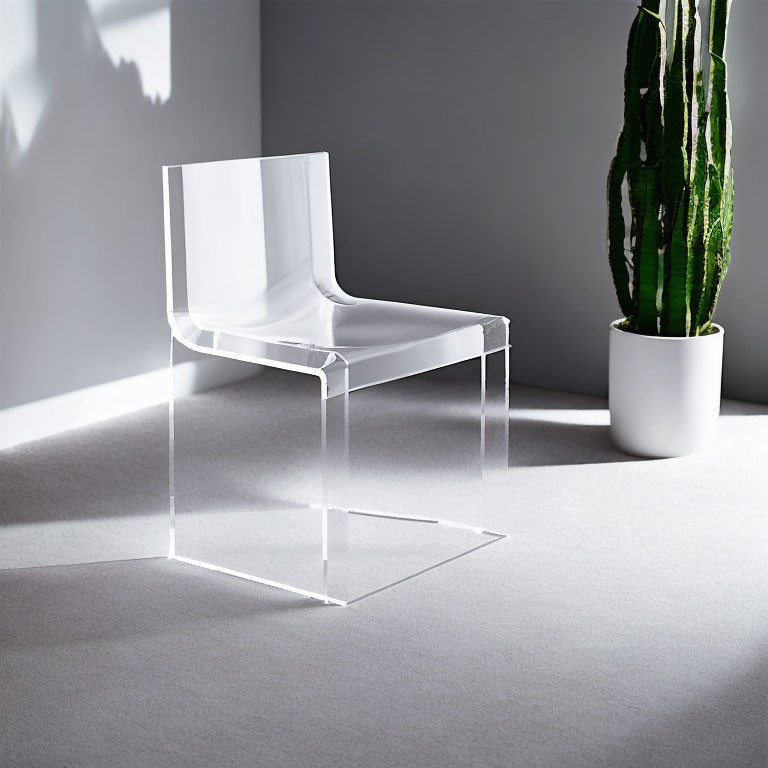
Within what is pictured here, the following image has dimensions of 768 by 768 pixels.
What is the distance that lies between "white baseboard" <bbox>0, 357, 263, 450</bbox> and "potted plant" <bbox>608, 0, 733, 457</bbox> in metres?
1.24

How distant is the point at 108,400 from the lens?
3248 millimetres

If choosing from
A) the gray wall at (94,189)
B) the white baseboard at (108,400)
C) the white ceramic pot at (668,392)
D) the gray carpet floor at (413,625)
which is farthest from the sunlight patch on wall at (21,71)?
the white ceramic pot at (668,392)

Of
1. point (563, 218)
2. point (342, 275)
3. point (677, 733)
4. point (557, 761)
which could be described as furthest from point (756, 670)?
point (342, 275)

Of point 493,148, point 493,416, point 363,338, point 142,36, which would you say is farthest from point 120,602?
point 493,148

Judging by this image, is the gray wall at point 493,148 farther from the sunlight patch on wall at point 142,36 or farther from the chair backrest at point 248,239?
the chair backrest at point 248,239

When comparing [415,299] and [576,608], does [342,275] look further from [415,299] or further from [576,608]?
[576,608]

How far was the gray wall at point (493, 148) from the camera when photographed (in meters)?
3.35

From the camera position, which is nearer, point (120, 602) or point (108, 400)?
point (120, 602)

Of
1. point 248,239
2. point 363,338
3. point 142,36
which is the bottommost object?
point 363,338

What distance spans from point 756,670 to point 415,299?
7.11ft

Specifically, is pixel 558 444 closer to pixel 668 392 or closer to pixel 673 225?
pixel 668 392

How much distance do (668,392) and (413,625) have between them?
116cm

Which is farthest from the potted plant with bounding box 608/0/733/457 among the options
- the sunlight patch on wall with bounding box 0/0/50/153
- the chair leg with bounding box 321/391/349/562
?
the sunlight patch on wall with bounding box 0/0/50/153

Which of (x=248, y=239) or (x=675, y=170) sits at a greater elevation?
(x=675, y=170)
